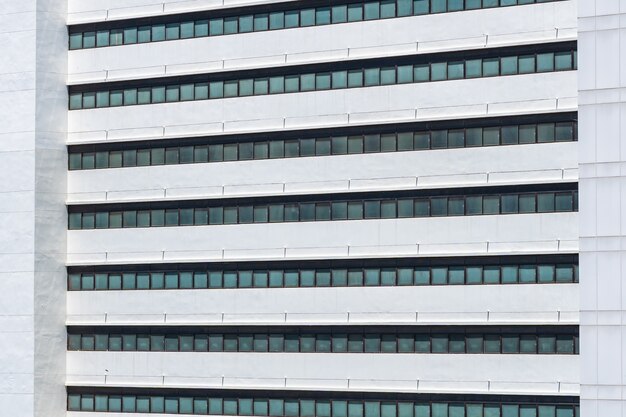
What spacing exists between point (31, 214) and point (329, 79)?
57.7ft

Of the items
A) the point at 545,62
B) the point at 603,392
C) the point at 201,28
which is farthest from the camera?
the point at 201,28

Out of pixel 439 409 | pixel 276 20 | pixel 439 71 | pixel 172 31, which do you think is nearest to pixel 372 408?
pixel 439 409

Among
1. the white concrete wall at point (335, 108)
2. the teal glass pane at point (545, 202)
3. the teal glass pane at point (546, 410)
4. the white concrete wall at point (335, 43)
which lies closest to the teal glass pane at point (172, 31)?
the white concrete wall at point (335, 43)

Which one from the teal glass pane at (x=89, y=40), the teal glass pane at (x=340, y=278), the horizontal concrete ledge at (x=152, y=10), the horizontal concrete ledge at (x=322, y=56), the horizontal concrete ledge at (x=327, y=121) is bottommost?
the teal glass pane at (x=340, y=278)

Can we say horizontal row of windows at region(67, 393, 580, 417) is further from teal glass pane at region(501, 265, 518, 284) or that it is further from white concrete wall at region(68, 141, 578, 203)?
white concrete wall at region(68, 141, 578, 203)

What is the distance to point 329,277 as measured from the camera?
220 ft

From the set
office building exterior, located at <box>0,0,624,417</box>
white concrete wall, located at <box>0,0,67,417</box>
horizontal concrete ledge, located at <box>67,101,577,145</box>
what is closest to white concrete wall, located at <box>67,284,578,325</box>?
office building exterior, located at <box>0,0,624,417</box>

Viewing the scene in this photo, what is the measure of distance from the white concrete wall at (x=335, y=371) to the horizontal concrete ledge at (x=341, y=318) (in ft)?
5.49

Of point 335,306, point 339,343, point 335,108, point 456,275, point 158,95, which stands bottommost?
point 339,343

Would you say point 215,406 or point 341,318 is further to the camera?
point 215,406

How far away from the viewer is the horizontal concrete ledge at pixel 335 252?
63.2 metres

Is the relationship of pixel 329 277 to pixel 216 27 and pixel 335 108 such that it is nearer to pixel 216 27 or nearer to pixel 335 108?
pixel 335 108

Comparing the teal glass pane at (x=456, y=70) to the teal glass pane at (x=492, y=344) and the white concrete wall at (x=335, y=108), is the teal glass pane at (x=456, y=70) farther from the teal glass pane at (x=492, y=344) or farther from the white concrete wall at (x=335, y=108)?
the teal glass pane at (x=492, y=344)

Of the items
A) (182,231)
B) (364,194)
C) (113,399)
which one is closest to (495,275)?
(364,194)
